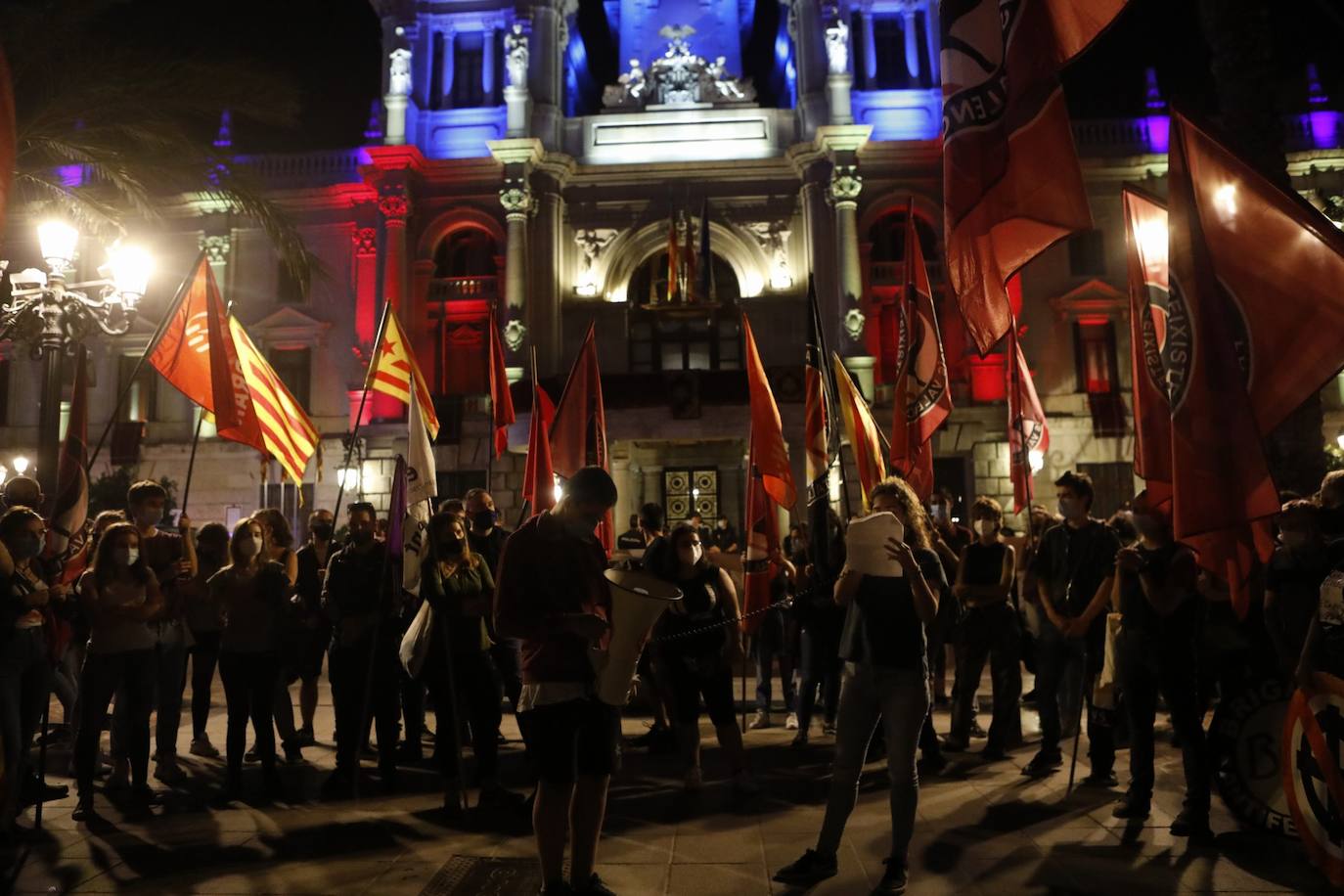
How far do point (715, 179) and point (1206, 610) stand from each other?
72.6ft

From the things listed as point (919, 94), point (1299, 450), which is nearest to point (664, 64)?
point (919, 94)

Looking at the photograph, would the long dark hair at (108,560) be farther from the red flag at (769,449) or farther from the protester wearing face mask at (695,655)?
the red flag at (769,449)

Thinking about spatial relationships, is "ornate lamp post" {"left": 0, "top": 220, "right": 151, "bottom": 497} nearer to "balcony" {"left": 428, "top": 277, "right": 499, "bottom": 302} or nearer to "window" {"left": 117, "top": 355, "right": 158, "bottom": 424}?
"balcony" {"left": 428, "top": 277, "right": 499, "bottom": 302}

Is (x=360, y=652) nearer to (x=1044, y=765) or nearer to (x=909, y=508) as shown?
(x=909, y=508)

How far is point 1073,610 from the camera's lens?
642 cm

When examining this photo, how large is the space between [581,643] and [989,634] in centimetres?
430

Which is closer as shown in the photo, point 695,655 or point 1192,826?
point 1192,826

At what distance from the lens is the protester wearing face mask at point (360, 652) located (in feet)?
20.2

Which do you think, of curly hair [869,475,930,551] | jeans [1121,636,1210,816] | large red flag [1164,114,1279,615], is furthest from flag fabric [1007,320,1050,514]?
curly hair [869,475,930,551]

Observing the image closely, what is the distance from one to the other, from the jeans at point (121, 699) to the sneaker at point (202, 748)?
1491 millimetres

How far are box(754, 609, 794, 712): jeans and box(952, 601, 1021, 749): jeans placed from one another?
207cm

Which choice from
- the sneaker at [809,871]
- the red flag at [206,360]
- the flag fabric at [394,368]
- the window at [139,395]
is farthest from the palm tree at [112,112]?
the window at [139,395]

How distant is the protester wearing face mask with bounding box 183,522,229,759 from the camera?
22.9 ft

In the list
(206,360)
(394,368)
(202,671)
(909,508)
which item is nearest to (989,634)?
(909,508)
